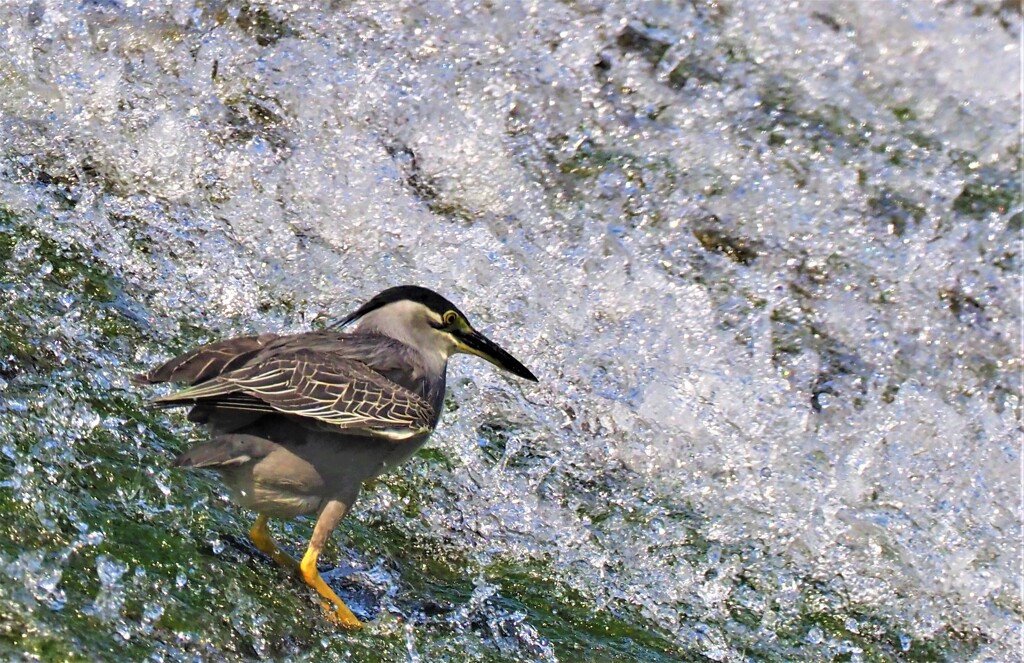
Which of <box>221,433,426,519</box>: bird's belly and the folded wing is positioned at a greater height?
the folded wing

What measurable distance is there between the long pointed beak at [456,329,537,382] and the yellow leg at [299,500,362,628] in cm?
109

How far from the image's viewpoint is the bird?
201 inches

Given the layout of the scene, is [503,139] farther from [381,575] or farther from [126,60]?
[381,575]

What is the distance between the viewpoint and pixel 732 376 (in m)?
8.97

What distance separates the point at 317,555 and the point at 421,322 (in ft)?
3.91

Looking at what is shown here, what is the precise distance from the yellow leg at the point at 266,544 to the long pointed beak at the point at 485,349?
48.4 inches

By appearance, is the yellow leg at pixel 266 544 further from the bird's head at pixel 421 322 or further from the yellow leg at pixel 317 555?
the bird's head at pixel 421 322

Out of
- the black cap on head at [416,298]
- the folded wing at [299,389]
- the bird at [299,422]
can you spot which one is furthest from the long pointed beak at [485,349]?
the folded wing at [299,389]

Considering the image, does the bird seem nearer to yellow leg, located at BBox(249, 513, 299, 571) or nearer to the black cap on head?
yellow leg, located at BBox(249, 513, 299, 571)

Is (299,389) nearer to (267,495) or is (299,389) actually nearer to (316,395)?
(316,395)

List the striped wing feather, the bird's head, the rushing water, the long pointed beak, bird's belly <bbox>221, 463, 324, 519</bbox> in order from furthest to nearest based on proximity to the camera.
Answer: the long pointed beak → the bird's head → the rushing water → bird's belly <bbox>221, 463, 324, 519</bbox> → the striped wing feather

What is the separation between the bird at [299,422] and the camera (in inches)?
201

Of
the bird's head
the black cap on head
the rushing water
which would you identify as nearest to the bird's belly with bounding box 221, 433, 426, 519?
the rushing water

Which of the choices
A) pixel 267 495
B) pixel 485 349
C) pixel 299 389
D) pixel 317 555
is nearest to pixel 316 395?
pixel 299 389
